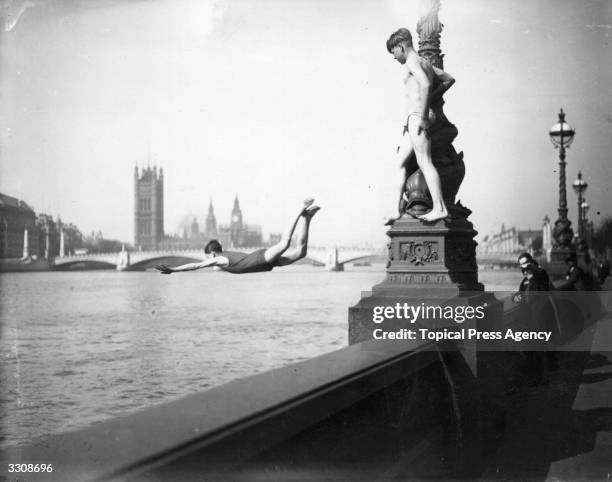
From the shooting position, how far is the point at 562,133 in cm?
1232

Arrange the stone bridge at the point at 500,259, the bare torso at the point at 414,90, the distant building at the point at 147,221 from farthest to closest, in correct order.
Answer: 1. the stone bridge at the point at 500,259
2. the distant building at the point at 147,221
3. the bare torso at the point at 414,90

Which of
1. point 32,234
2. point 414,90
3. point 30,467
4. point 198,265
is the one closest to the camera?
point 30,467

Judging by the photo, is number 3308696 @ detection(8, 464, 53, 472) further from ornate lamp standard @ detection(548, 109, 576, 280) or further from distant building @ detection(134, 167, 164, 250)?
distant building @ detection(134, 167, 164, 250)

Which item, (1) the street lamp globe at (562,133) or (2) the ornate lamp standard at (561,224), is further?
(2) the ornate lamp standard at (561,224)

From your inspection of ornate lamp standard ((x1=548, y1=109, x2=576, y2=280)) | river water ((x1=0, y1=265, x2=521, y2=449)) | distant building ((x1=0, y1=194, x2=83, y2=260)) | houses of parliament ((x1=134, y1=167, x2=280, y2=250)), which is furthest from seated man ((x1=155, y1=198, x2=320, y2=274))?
ornate lamp standard ((x1=548, y1=109, x2=576, y2=280))

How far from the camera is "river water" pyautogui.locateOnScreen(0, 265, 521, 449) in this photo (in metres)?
11.0

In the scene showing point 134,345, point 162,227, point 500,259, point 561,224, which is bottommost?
point 134,345

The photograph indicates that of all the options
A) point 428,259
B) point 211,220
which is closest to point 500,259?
point 211,220

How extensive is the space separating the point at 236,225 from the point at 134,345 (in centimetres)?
1258

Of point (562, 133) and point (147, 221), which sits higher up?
point (562, 133)

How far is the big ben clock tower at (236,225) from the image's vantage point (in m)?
5.00

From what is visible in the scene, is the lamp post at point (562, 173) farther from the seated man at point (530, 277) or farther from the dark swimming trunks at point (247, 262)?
the dark swimming trunks at point (247, 262)

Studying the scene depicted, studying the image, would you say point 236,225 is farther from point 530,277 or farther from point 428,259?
point 530,277

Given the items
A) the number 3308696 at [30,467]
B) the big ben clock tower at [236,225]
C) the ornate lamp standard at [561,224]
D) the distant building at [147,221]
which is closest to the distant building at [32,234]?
the distant building at [147,221]
